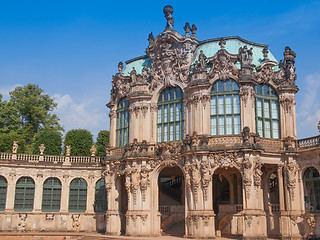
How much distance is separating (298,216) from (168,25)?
766 inches

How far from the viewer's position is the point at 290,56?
110ft

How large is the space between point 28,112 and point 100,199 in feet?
63.0

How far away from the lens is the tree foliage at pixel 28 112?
53.1m

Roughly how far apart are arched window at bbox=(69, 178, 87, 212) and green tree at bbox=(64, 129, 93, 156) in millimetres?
6440

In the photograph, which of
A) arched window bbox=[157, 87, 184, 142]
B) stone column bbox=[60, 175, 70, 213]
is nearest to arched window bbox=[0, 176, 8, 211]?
stone column bbox=[60, 175, 70, 213]

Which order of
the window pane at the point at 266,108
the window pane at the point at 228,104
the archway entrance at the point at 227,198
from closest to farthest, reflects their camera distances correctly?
the window pane at the point at 228,104 < the window pane at the point at 266,108 < the archway entrance at the point at 227,198

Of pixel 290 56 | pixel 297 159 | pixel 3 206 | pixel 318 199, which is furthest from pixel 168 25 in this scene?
pixel 3 206

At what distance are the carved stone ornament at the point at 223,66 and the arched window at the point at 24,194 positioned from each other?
21295 millimetres

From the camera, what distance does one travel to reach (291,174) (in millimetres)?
31328

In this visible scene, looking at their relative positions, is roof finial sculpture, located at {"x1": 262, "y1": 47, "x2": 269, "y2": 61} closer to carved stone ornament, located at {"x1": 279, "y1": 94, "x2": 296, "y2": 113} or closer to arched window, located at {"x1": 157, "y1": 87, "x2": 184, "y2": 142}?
carved stone ornament, located at {"x1": 279, "y1": 94, "x2": 296, "y2": 113}

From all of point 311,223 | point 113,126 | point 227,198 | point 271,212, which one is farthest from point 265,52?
point 113,126

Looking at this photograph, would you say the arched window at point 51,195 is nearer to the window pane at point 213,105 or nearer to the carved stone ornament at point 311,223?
the window pane at point 213,105

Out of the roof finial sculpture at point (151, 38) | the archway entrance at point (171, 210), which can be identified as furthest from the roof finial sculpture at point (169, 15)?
the archway entrance at point (171, 210)

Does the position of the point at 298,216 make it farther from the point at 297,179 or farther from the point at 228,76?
the point at 228,76
